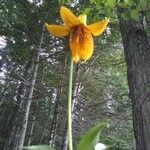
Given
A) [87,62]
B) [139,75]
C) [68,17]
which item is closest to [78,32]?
[68,17]

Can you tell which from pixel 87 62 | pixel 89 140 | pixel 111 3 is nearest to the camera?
pixel 89 140

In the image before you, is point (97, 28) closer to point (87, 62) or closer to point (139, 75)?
point (139, 75)

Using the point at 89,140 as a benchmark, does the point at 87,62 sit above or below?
above

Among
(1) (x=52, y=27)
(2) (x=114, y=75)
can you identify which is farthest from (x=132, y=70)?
(2) (x=114, y=75)

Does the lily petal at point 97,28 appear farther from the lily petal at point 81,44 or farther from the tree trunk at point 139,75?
the tree trunk at point 139,75

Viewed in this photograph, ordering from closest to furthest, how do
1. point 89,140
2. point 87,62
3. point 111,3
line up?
point 89,140, point 111,3, point 87,62

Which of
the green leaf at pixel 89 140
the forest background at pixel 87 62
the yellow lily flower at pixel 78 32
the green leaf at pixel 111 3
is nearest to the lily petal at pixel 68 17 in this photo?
the yellow lily flower at pixel 78 32

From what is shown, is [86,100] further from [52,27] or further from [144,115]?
[52,27]

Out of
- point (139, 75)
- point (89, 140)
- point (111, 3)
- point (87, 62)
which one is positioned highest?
point (87, 62)
